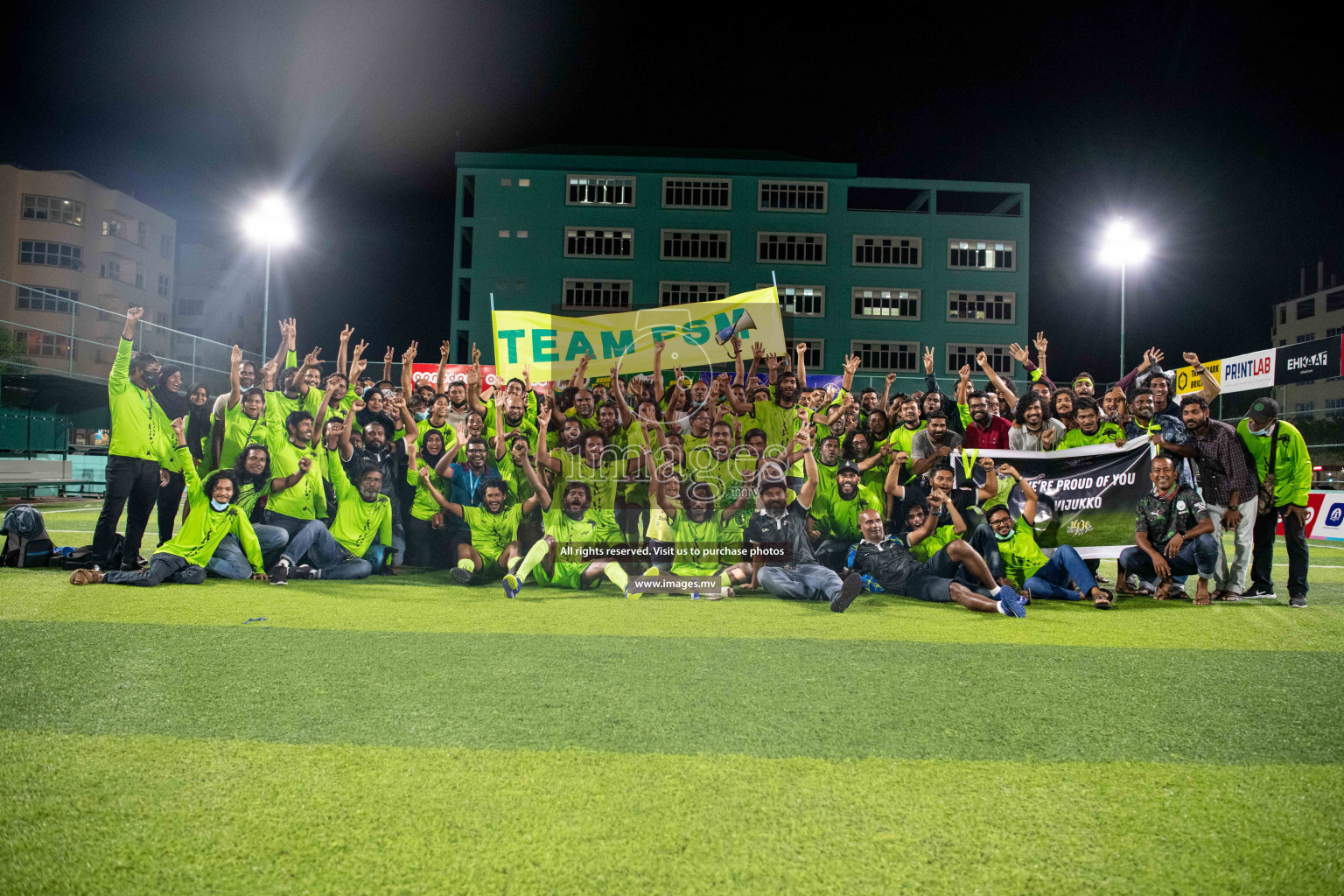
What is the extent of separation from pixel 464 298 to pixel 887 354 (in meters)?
21.6

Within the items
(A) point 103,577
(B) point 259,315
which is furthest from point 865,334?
(B) point 259,315

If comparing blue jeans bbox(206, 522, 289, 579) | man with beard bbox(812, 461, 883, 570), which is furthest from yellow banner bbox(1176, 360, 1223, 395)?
blue jeans bbox(206, 522, 289, 579)

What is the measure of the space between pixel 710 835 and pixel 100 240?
66888mm

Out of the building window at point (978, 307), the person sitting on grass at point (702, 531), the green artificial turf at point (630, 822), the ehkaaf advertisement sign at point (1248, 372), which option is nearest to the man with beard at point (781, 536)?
the person sitting on grass at point (702, 531)

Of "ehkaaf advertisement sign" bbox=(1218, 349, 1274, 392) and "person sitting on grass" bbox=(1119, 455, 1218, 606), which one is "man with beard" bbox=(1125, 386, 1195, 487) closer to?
"person sitting on grass" bbox=(1119, 455, 1218, 606)

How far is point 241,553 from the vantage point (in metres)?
8.38

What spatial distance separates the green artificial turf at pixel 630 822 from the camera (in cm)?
242

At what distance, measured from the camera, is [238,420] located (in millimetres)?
8812

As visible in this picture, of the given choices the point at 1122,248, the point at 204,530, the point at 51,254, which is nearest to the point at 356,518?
the point at 204,530

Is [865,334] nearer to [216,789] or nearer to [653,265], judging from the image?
[653,265]

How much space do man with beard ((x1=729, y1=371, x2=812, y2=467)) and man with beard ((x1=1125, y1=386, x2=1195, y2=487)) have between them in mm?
3797

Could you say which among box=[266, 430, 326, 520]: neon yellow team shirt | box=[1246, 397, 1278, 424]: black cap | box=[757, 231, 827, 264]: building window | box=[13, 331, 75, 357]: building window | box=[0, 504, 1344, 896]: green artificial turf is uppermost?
box=[757, 231, 827, 264]: building window

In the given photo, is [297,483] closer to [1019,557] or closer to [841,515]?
[841,515]

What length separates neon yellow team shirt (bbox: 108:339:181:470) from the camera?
26.8 ft
